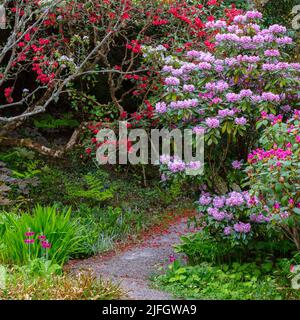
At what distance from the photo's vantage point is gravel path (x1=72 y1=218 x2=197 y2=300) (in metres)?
5.49

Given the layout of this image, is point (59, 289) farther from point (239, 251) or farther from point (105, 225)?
point (105, 225)

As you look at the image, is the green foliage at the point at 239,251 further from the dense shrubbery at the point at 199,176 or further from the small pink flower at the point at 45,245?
the small pink flower at the point at 45,245

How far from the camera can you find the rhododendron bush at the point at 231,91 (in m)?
5.85

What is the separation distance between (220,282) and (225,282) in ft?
0.20

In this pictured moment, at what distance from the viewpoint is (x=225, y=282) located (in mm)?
5824

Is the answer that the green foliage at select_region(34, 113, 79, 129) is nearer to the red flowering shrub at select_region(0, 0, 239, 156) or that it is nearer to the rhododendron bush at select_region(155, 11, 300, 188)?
the red flowering shrub at select_region(0, 0, 239, 156)

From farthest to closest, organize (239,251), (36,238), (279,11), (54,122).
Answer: (279,11) < (54,122) < (239,251) < (36,238)

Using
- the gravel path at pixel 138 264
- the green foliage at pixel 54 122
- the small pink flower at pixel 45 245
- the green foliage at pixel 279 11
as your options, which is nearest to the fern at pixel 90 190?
the gravel path at pixel 138 264

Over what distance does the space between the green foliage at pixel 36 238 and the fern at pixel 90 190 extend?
154 cm

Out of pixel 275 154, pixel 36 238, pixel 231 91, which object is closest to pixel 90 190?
pixel 36 238

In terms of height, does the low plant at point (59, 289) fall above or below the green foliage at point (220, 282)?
above

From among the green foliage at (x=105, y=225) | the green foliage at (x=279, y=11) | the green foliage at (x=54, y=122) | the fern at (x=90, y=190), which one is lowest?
the green foliage at (x=105, y=225)
